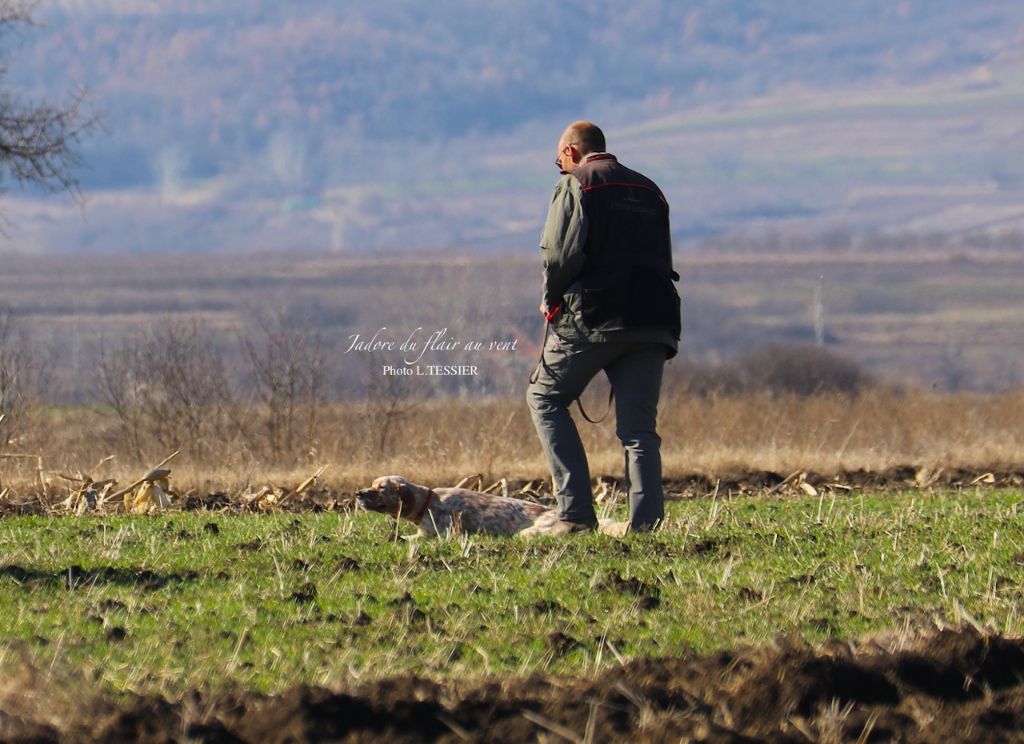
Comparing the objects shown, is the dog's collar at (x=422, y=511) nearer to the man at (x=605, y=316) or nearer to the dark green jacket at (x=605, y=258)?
the man at (x=605, y=316)

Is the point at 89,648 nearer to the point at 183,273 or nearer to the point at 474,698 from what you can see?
the point at 474,698

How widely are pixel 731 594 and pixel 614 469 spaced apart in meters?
7.53

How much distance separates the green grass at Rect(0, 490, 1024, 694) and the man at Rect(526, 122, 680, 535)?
1.53ft

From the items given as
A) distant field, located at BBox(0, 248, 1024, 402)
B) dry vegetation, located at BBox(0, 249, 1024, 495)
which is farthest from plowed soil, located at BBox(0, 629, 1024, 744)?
distant field, located at BBox(0, 248, 1024, 402)

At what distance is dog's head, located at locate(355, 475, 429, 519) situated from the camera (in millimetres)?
8328

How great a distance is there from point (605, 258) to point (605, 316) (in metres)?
0.26

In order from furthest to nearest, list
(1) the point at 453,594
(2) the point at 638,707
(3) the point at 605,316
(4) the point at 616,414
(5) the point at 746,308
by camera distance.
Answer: (5) the point at 746,308 → (4) the point at 616,414 → (3) the point at 605,316 → (1) the point at 453,594 → (2) the point at 638,707

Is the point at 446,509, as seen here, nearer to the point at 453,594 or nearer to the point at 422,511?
the point at 422,511

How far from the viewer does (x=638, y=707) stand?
4.10m

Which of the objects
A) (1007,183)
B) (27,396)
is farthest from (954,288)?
(1007,183)

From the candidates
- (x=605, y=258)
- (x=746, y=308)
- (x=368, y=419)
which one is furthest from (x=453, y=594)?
(x=746, y=308)

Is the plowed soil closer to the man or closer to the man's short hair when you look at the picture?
the man

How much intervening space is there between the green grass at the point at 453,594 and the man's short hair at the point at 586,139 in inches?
72.7

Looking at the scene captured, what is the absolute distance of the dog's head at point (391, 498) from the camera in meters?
8.33
